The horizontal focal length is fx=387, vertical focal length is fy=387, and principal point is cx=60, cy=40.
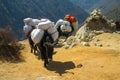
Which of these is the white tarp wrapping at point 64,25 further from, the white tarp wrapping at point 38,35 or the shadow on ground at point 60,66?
the white tarp wrapping at point 38,35

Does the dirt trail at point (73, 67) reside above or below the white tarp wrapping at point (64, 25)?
below

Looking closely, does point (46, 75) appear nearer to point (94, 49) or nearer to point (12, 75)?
point (12, 75)

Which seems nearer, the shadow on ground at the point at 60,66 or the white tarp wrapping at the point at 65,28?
the shadow on ground at the point at 60,66

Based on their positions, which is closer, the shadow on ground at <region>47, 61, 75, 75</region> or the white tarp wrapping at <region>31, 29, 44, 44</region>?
the shadow on ground at <region>47, 61, 75, 75</region>

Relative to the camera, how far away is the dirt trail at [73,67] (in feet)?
40.9

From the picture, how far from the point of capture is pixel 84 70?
517 inches

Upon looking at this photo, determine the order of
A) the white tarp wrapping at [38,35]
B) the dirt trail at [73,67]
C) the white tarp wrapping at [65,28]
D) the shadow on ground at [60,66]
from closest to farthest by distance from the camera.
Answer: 1. the dirt trail at [73,67]
2. the shadow on ground at [60,66]
3. the white tarp wrapping at [38,35]
4. the white tarp wrapping at [65,28]

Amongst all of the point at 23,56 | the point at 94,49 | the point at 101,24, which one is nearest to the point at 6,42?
the point at 23,56

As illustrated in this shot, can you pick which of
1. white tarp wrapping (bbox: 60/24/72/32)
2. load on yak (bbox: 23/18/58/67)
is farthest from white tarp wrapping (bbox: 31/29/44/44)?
white tarp wrapping (bbox: 60/24/72/32)

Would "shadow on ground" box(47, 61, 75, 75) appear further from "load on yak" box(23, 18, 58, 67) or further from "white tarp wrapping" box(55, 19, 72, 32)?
"white tarp wrapping" box(55, 19, 72, 32)

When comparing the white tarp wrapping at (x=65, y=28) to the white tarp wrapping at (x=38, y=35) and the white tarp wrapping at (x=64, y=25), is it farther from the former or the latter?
the white tarp wrapping at (x=38, y=35)

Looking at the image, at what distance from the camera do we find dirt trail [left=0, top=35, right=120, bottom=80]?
40.9ft

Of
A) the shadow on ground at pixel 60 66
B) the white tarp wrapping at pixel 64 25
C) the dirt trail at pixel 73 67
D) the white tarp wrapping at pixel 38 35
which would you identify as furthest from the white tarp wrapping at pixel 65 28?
the white tarp wrapping at pixel 38 35

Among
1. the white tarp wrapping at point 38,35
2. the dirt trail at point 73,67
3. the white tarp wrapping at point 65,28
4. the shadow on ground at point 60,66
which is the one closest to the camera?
the dirt trail at point 73,67
